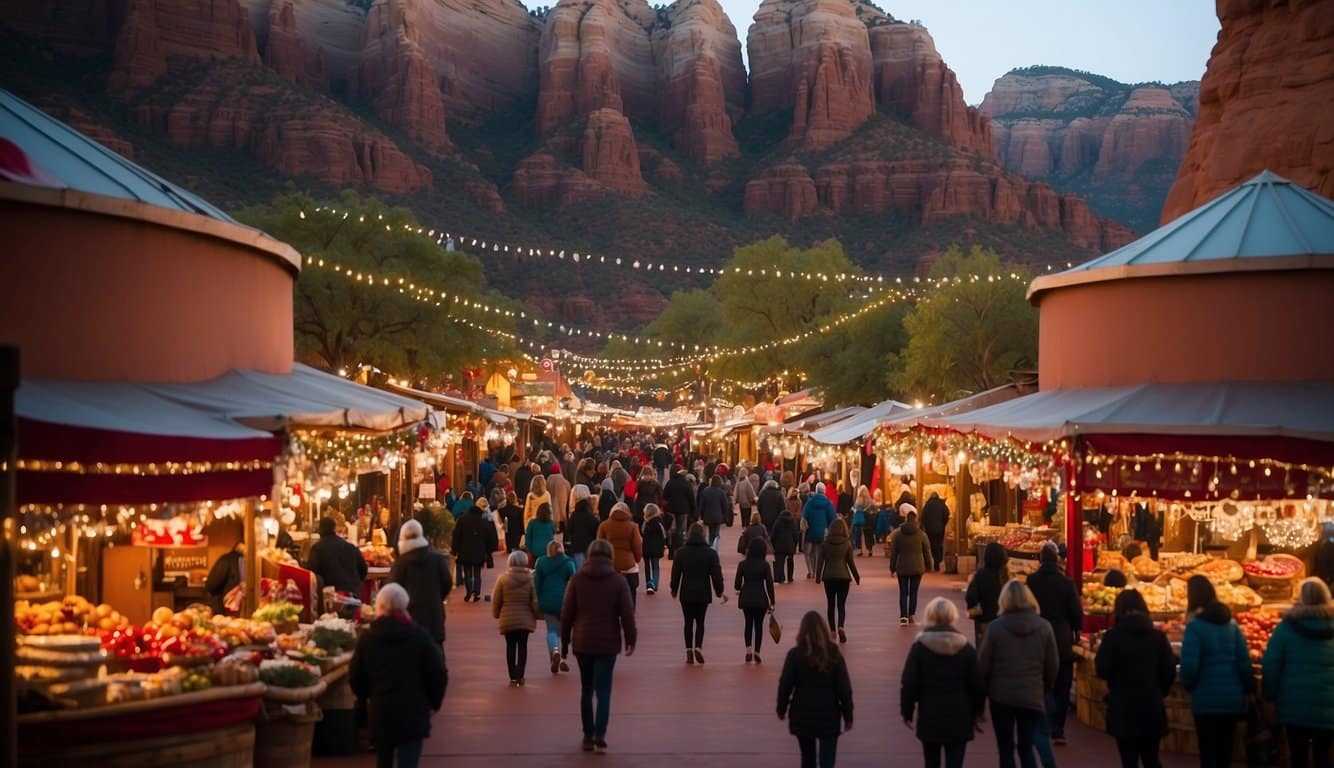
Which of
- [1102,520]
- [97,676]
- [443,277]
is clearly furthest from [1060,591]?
[443,277]

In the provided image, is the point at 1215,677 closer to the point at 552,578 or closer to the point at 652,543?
the point at 552,578

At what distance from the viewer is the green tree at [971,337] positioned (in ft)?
118

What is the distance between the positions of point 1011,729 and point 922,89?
156 meters

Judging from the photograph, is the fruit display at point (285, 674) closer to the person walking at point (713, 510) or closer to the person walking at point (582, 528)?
the person walking at point (582, 528)

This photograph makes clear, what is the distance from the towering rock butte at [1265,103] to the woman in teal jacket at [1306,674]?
3209cm

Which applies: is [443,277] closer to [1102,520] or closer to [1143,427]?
[1102,520]

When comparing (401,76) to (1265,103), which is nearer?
(1265,103)

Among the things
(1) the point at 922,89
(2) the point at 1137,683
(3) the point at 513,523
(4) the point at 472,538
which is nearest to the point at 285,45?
(1) the point at 922,89

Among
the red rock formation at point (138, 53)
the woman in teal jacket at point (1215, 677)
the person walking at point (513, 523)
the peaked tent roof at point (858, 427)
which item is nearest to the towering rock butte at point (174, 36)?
the red rock formation at point (138, 53)

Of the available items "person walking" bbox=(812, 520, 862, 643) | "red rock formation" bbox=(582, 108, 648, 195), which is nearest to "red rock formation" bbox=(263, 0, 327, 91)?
"red rock formation" bbox=(582, 108, 648, 195)

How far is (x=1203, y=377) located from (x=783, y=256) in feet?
158

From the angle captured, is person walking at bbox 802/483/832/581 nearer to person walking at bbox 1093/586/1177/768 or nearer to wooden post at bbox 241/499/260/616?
wooden post at bbox 241/499/260/616

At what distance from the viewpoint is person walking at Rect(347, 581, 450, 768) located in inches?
313

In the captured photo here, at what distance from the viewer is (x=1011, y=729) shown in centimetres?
876
